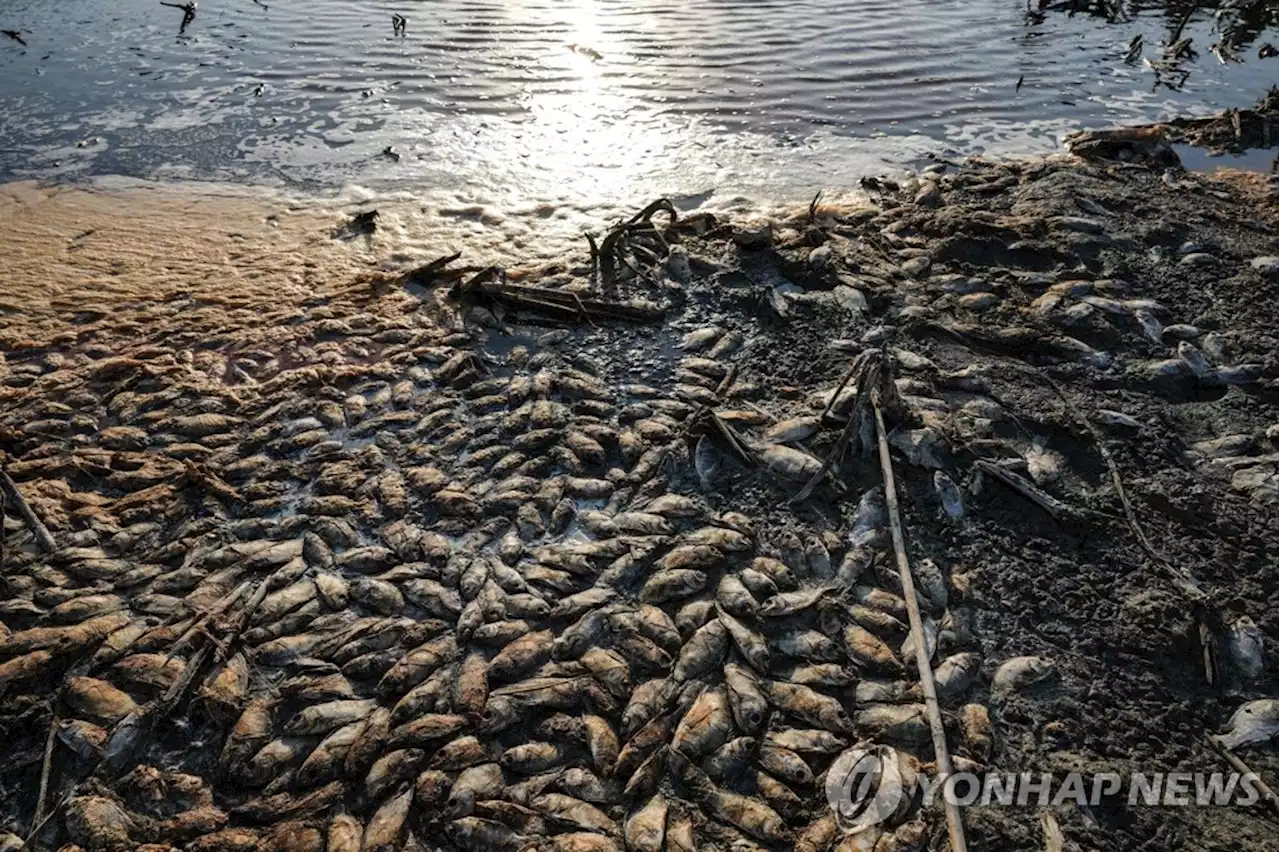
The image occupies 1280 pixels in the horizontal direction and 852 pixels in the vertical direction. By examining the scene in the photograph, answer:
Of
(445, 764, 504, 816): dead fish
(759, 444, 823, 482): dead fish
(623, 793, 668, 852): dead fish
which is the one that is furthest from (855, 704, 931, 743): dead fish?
(445, 764, 504, 816): dead fish

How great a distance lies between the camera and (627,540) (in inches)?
188

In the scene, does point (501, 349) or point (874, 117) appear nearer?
point (501, 349)

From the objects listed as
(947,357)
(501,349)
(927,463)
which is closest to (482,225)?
(501,349)

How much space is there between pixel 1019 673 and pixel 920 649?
496mm

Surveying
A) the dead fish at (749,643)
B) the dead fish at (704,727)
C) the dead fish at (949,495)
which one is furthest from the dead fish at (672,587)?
the dead fish at (949,495)

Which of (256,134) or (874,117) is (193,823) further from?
(874,117)

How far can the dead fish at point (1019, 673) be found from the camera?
156 inches

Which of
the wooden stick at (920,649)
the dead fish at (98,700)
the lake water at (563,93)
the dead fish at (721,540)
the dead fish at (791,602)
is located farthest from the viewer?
the lake water at (563,93)

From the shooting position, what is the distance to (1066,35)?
13.8 metres

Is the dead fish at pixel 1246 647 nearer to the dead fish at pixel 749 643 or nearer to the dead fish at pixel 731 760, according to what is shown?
the dead fish at pixel 749 643

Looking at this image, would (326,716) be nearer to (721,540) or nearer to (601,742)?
(601,742)

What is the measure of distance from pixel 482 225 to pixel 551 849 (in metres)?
6.66

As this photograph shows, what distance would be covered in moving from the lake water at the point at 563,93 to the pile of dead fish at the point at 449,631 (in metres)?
4.14

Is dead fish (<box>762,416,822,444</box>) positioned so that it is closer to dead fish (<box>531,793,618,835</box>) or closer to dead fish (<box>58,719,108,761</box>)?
dead fish (<box>531,793,618,835</box>)
